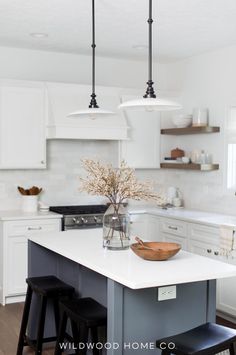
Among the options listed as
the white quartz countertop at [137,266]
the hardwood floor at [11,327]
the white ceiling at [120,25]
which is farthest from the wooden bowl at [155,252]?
the white ceiling at [120,25]

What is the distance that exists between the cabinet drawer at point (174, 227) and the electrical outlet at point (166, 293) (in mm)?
2575

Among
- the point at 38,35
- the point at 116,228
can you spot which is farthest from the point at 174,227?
the point at 38,35

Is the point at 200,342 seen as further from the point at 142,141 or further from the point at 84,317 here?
the point at 142,141

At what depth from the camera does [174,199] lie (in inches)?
262

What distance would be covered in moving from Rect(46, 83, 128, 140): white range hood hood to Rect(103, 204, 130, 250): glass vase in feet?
7.45

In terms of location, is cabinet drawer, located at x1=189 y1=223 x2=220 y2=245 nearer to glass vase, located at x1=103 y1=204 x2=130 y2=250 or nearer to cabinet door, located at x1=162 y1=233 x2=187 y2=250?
cabinet door, located at x1=162 y1=233 x2=187 y2=250

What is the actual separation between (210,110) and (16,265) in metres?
2.86

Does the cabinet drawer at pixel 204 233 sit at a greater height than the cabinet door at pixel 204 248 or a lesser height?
greater

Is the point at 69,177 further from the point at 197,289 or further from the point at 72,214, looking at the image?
the point at 197,289

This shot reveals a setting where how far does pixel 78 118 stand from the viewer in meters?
5.91

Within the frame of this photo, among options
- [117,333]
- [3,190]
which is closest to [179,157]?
[3,190]

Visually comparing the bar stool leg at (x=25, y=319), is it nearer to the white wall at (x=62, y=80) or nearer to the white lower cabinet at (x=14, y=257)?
the white lower cabinet at (x=14, y=257)

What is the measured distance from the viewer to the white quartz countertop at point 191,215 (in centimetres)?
536

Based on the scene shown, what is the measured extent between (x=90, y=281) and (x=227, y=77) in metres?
3.20
